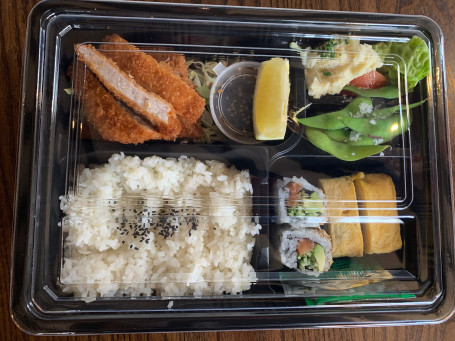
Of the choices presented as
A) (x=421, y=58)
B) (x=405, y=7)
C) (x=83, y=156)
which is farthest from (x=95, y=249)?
(x=405, y=7)

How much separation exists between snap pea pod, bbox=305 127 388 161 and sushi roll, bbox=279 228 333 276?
35cm

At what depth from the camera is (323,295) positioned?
155cm

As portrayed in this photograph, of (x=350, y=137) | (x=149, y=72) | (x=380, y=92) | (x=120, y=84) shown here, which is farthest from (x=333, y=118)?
(x=120, y=84)

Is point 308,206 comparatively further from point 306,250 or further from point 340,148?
point 340,148

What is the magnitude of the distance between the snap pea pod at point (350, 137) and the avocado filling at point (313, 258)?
0.49 meters

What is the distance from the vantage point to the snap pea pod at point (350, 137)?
5.47ft

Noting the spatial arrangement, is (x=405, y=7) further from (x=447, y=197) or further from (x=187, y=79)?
(x=187, y=79)

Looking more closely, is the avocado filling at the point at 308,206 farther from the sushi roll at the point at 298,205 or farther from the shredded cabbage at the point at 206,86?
the shredded cabbage at the point at 206,86

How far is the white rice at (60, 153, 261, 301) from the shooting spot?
5.00 ft

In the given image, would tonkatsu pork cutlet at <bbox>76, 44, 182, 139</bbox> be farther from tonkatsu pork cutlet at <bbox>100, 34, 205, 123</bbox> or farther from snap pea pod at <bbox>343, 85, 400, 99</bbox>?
snap pea pod at <bbox>343, 85, 400, 99</bbox>

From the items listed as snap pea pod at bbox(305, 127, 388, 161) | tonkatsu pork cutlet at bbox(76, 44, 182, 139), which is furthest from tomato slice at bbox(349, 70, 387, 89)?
tonkatsu pork cutlet at bbox(76, 44, 182, 139)

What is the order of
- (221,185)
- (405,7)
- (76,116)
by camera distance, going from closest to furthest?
(76,116) → (221,185) → (405,7)

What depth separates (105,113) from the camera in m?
1.53

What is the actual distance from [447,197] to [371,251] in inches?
15.8
